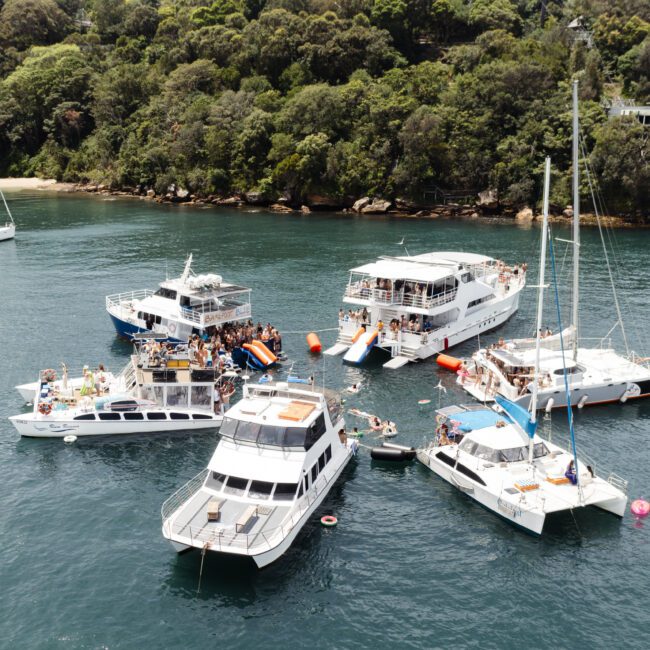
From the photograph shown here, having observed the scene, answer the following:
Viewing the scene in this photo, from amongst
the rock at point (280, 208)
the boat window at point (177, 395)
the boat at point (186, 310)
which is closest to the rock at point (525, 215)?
the rock at point (280, 208)

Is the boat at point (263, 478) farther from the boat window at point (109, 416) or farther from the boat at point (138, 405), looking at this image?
the boat window at point (109, 416)

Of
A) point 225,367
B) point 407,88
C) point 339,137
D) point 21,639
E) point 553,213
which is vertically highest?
point 407,88

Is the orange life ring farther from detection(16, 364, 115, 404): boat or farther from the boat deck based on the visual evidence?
the boat deck

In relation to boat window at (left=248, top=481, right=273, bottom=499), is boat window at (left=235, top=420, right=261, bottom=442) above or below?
above

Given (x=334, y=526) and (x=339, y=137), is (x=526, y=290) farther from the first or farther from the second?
(x=339, y=137)

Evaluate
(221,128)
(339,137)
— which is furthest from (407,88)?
(221,128)

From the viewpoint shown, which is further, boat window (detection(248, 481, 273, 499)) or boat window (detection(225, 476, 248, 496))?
boat window (detection(225, 476, 248, 496))

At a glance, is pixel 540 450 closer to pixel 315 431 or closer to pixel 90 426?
pixel 315 431

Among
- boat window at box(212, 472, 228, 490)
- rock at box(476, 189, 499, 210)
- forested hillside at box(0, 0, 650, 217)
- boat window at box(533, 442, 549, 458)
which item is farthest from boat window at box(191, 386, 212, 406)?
rock at box(476, 189, 499, 210)
